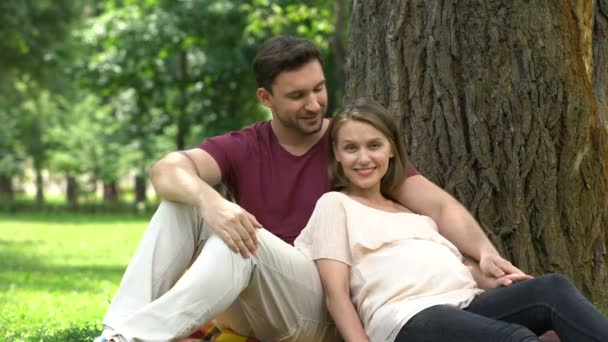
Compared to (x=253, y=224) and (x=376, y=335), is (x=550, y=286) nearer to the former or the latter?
(x=376, y=335)

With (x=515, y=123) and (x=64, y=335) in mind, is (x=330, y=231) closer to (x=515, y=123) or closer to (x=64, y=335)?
(x=515, y=123)

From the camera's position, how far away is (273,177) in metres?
4.94

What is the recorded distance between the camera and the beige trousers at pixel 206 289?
406 centimetres

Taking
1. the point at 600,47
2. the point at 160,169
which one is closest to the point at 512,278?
the point at 160,169

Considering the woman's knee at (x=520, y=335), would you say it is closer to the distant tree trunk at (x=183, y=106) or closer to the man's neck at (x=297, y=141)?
the man's neck at (x=297, y=141)

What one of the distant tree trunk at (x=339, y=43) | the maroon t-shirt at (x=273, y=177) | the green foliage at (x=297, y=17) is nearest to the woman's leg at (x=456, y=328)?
the maroon t-shirt at (x=273, y=177)

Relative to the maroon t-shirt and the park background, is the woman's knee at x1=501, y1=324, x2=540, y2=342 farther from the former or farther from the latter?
the park background

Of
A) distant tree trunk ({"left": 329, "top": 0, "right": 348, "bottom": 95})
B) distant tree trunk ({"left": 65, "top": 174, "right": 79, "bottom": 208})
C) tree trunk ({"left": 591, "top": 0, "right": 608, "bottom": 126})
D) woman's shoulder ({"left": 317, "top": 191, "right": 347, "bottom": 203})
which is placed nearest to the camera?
woman's shoulder ({"left": 317, "top": 191, "right": 347, "bottom": 203})

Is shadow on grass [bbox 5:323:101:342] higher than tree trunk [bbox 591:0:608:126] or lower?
lower

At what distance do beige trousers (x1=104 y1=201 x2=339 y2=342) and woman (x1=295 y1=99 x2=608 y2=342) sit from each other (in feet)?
0.62

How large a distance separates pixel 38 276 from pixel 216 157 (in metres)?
7.97

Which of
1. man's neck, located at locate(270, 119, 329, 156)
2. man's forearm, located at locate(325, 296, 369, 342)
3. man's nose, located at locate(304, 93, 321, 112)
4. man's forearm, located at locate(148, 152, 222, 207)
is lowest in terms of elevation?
man's forearm, located at locate(325, 296, 369, 342)

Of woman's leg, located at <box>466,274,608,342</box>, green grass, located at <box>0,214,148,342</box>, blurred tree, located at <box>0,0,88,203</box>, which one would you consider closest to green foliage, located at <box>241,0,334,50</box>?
green grass, located at <box>0,214,148,342</box>

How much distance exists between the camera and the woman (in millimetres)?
3846
